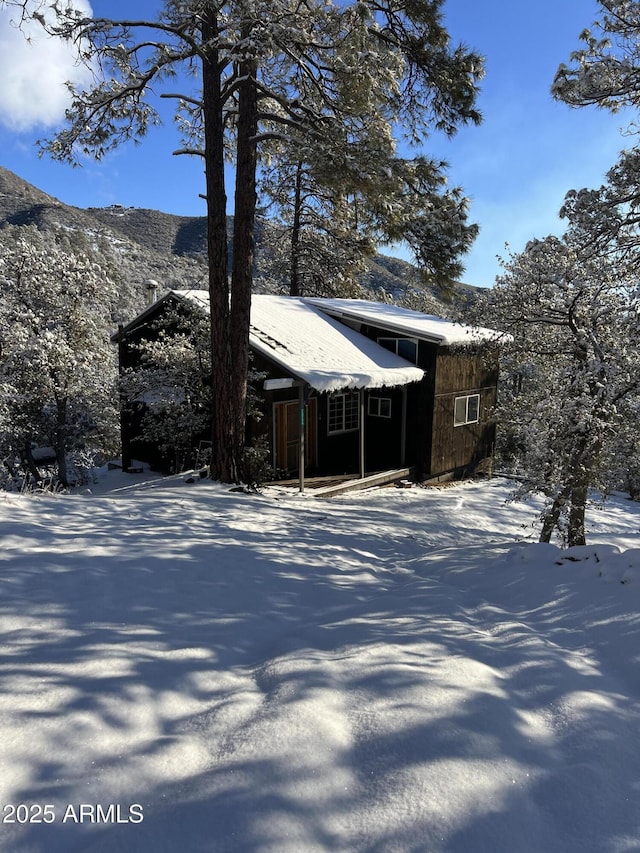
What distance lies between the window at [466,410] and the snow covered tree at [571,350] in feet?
26.4

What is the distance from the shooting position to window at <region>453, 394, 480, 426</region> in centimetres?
1614

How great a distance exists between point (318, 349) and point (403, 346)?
11.4 ft

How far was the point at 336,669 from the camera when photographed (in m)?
3.06

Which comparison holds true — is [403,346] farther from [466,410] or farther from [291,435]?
[291,435]

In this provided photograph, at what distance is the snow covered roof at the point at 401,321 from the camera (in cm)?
1422

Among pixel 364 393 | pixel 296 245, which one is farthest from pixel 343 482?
pixel 296 245

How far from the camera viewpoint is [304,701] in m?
2.71

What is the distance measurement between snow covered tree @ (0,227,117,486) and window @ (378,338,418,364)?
8.67 meters

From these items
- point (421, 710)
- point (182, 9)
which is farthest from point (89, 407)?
point (421, 710)

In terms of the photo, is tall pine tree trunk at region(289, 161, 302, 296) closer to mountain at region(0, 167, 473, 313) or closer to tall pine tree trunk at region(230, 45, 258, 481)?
tall pine tree trunk at region(230, 45, 258, 481)

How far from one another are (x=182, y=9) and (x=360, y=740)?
9.75m

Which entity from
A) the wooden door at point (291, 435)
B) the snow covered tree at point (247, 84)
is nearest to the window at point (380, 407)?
the wooden door at point (291, 435)

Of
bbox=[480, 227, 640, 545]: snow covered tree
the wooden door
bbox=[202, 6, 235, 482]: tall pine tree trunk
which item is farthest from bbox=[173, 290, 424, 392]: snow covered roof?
bbox=[480, 227, 640, 545]: snow covered tree

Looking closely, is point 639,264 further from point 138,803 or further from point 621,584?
point 138,803
